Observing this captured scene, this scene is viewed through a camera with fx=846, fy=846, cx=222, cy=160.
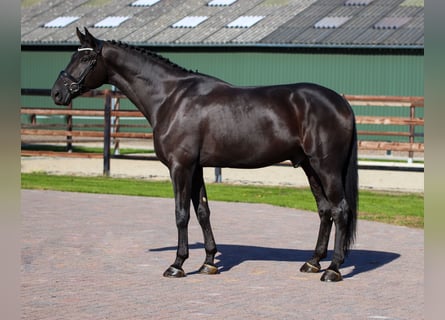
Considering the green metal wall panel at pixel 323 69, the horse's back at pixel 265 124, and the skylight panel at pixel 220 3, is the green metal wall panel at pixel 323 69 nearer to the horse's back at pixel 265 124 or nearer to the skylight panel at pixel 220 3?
the skylight panel at pixel 220 3

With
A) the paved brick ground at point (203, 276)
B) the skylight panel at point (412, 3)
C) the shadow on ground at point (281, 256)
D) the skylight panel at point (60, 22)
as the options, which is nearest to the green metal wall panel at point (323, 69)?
the skylight panel at point (412, 3)

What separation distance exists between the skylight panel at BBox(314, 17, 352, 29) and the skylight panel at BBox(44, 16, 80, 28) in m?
12.7

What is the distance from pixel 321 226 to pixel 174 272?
150 centimetres

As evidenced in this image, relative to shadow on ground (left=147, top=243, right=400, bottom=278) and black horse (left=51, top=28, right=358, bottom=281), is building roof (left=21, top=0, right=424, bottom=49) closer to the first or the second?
shadow on ground (left=147, top=243, right=400, bottom=278)

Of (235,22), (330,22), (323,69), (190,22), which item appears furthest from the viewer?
(190,22)

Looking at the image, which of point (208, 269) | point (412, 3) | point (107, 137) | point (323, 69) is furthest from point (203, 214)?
point (412, 3)

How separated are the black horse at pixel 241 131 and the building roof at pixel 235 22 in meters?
25.5

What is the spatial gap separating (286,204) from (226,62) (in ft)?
74.3

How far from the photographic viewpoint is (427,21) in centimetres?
96

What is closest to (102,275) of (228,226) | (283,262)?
(283,262)

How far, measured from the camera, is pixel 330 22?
35625mm

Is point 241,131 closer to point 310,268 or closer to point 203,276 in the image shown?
point 203,276

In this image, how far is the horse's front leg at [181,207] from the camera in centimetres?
741

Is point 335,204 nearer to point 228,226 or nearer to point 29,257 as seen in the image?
point 29,257
